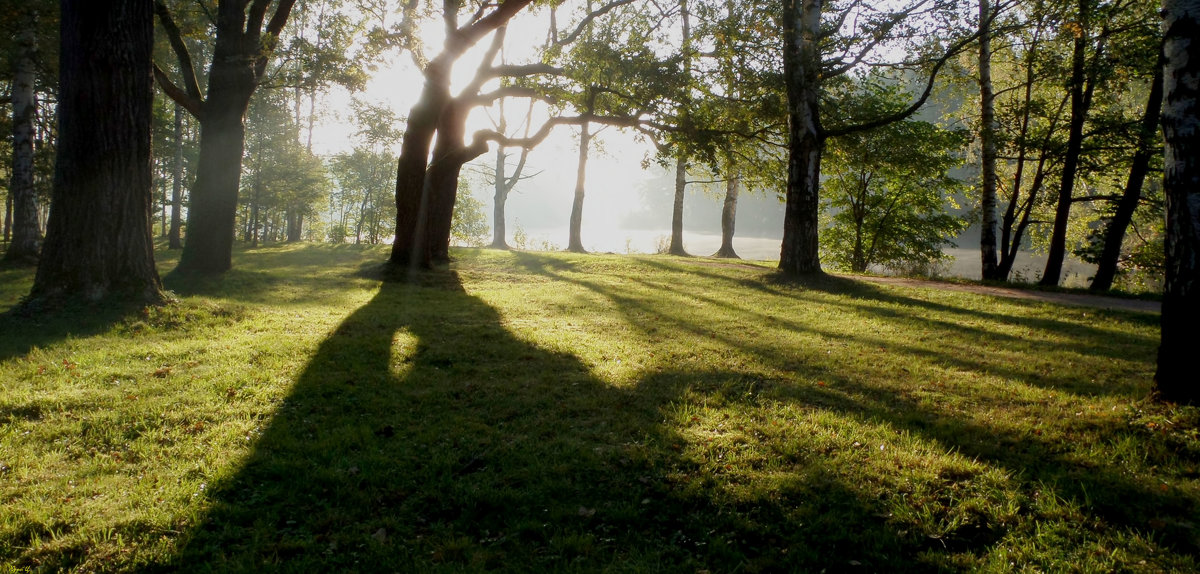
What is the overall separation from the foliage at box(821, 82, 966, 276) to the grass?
451 inches

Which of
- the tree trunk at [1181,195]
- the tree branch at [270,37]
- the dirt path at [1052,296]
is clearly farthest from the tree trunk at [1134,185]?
the tree branch at [270,37]

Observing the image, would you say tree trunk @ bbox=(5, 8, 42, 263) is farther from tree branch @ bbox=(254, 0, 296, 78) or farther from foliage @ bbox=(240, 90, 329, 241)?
foliage @ bbox=(240, 90, 329, 241)

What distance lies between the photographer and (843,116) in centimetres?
1483

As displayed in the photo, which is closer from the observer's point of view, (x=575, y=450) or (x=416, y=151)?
(x=575, y=450)

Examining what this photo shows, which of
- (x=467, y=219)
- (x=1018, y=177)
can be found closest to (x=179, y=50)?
(x=1018, y=177)

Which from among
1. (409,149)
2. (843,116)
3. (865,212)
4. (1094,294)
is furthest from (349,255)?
(1094,294)

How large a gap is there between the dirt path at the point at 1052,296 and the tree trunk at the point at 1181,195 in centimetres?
679

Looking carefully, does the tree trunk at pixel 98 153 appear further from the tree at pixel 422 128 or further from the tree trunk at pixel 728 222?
the tree trunk at pixel 728 222

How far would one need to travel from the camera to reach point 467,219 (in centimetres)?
4003

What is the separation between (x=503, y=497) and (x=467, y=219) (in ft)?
124

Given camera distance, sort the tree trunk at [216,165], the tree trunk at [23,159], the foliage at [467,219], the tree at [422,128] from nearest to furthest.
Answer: the tree trunk at [216,165]
the tree at [422,128]
the tree trunk at [23,159]
the foliage at [467,219]

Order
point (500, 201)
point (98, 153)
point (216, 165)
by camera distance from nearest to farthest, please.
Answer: point (98, 153)
point (216, 165)
point (500, 201)

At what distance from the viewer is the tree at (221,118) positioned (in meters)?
11.8

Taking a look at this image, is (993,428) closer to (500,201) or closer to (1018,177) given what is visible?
(1018,177)
